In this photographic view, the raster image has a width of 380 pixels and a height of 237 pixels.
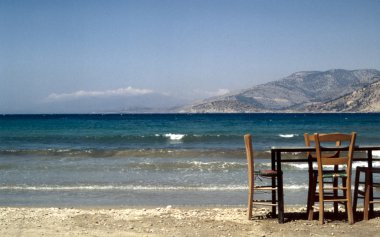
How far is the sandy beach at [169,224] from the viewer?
7199mm

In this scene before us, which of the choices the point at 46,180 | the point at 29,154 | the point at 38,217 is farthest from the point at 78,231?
the point at 29,154

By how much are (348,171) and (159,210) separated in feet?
11.3

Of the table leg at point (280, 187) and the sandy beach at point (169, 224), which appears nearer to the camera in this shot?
the sandy beach at point (169, 224)

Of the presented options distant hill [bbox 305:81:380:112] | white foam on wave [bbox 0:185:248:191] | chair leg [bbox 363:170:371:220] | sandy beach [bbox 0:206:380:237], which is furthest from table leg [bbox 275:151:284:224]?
distant hill [bbox 305:81:380:112]

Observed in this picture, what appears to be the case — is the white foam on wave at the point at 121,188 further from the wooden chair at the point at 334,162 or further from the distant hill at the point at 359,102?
the distant hill at the point at 359,102

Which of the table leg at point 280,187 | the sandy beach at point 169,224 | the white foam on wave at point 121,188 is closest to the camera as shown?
the sandy beach at point 169,224

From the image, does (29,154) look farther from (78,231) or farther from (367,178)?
(367,178)

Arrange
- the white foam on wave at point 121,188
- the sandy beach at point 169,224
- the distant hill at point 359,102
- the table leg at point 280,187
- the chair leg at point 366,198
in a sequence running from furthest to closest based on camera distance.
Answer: the distant hill at point 359,102
the white foam on wave at point 121,188
the chair leg at point 366,198
the table leg at point 280,187
the sandy beach at point 169,224

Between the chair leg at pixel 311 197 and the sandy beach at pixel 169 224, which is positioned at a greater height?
the chair leg at pixel 311 197

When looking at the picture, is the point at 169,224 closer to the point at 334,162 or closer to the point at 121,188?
the point at 334,162

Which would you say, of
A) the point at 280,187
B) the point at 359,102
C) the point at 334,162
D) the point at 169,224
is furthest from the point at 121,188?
the point at 359,102

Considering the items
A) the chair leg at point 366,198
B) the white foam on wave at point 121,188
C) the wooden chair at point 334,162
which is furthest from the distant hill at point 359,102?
the wooden chair at point 334,162

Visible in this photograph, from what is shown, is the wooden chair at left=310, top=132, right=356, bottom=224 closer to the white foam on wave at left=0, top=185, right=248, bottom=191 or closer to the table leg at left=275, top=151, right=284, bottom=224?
the table leg at left=275, top=151, right=284, bottom=224

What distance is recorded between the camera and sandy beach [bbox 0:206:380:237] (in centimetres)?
720
